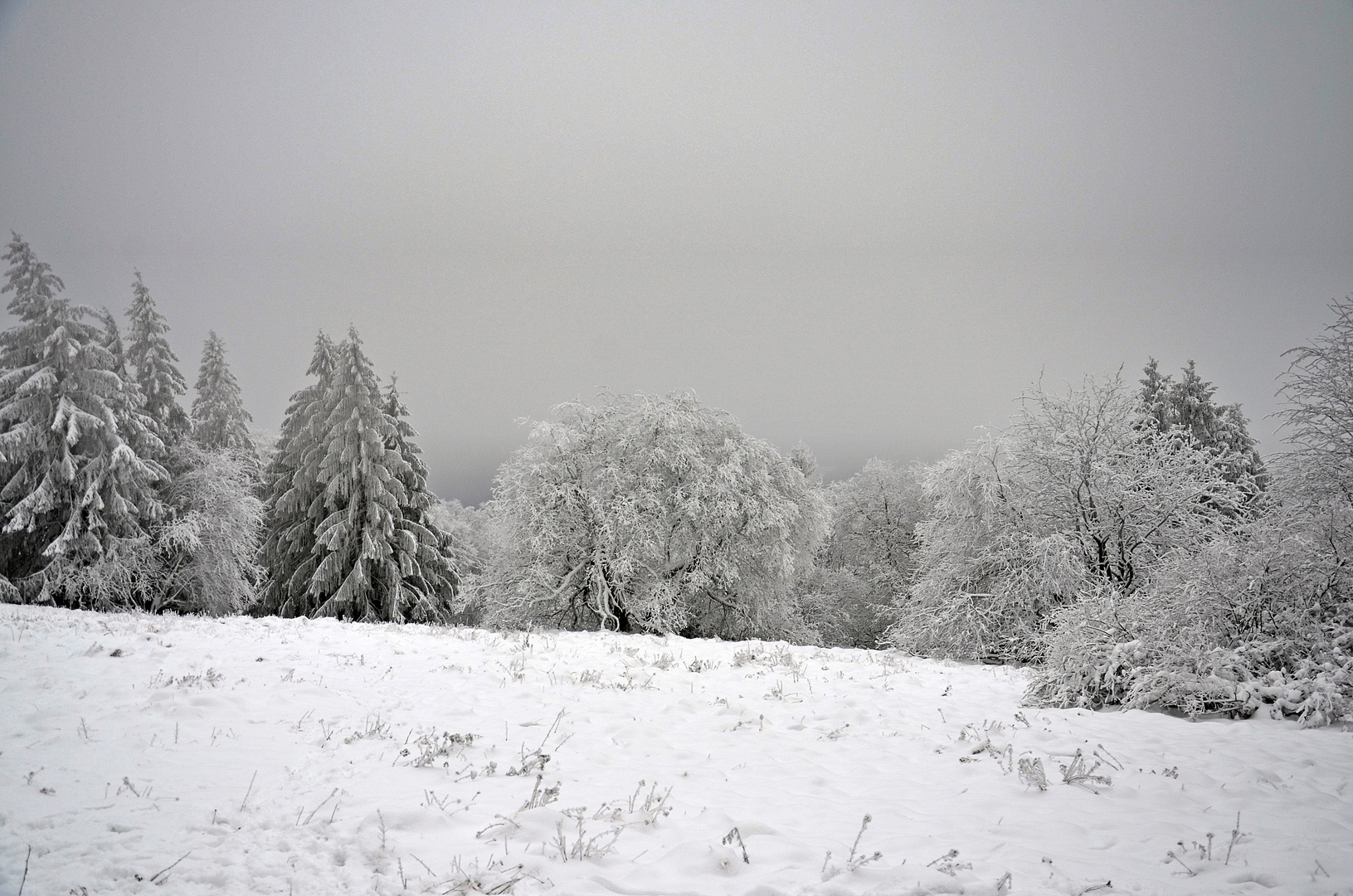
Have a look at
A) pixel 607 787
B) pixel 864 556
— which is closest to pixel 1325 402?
pixel 607 787

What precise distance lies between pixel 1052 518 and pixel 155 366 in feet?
103

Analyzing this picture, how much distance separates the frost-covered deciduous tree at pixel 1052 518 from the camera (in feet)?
46.8

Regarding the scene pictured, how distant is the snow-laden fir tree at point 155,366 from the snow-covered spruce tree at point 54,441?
10.3 feet

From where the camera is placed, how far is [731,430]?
21.5 metres

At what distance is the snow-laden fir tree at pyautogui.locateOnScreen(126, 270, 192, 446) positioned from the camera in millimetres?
21641

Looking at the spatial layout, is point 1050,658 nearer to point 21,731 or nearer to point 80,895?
point 80,895

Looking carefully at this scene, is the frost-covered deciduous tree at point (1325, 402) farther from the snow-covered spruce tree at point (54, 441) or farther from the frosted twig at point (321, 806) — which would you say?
the snow-covered spruce tree at point (54, 441)

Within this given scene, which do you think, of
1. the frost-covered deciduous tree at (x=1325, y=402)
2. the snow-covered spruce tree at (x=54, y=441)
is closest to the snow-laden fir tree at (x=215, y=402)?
the snow-covered spruce tree at (x=54, y=441)

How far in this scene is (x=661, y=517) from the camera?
19359 millimetres

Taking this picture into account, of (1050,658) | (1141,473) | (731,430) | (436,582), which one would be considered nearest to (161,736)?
(1050,658)

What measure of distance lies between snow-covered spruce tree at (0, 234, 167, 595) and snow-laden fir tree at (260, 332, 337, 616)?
5069mm

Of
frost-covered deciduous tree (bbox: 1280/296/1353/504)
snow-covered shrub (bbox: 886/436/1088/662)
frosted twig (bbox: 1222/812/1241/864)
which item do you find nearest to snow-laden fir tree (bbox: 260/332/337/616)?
snow-covered shrub (bbox: 886/436/1088/662)

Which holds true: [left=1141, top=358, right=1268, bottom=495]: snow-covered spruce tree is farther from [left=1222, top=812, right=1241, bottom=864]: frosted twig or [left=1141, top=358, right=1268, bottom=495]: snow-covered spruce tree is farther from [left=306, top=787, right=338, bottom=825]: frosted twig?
[left=306, top=787, right=338, bottom=825]: frosted twig

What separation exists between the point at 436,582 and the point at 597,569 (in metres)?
11.2
